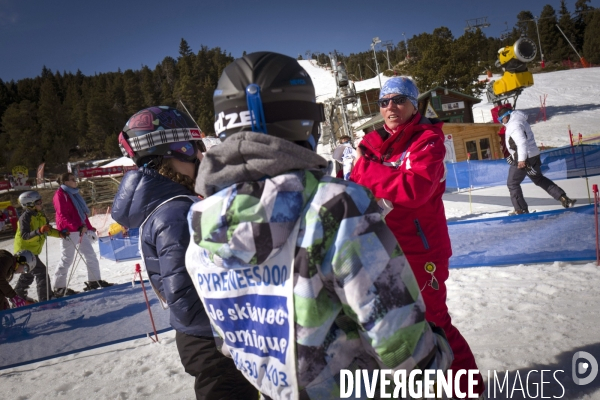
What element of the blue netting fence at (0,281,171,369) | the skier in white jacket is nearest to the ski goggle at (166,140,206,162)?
the blue netting fence at (0,281,171,369)

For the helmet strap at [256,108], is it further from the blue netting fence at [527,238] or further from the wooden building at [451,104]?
the wooden building at [451,104]

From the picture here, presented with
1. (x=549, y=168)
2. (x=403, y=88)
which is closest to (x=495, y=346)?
(x=403, y=88)

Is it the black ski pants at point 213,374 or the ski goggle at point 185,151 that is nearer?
the black ski pants at point 213,374

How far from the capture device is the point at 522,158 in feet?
21.2

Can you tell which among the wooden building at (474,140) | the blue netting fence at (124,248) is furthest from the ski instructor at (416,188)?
the wooden building at (474,140)

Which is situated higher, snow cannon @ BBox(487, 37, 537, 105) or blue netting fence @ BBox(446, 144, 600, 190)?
snow cannon @ BBox(487, 37, 537, 105)

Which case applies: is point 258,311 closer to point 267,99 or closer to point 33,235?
point 267,99

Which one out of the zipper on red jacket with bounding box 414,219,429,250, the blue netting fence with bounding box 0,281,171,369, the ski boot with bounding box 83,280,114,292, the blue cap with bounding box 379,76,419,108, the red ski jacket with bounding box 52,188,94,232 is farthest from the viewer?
A: the ski boot with bounding box 83,280,114,292

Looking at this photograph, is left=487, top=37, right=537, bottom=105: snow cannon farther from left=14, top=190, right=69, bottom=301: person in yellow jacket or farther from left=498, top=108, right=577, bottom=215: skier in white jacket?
left=14, top=190, right=69, bottom=301: person in yellow jacket

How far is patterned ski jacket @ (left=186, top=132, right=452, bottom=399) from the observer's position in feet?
3.09

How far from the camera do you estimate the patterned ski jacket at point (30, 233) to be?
633 cm

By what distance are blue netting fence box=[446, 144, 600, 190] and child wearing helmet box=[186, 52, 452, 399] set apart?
430 inches

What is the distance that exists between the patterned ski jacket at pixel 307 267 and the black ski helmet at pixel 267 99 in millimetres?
97

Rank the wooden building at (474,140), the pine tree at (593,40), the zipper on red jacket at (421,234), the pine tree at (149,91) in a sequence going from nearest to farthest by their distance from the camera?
the zipper on red jacket at (421,234)
the wooden building at (474,140)
the pine tree at (593,40)
the pine tree at (149,91)
